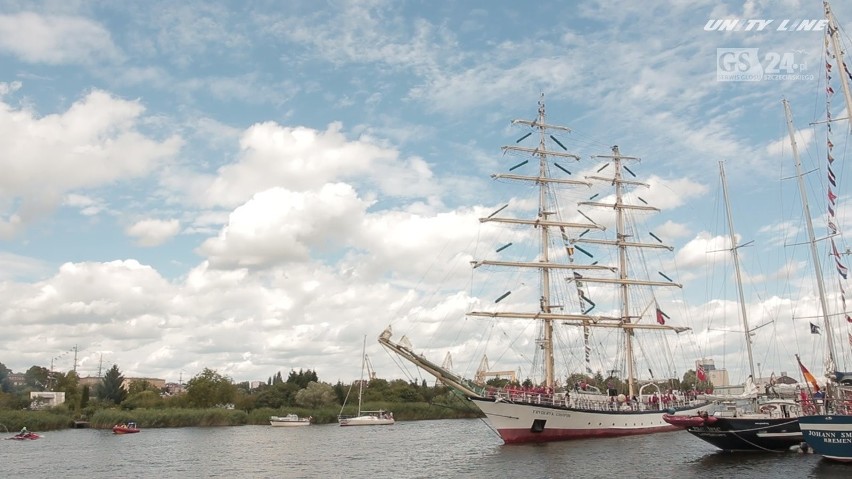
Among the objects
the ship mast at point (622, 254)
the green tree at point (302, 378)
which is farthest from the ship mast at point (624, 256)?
the green tree at point (302, 378)

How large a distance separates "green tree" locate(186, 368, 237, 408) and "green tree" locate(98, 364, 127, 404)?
46.7 feet

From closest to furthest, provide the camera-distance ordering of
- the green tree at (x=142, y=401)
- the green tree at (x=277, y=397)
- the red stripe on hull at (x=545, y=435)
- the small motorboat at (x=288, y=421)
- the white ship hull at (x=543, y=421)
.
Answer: the white ship hull at (x=543, y=421) → the red stripe on hull at (x=545, y=435) → the small motorboat at (x=288, y=421) → the green tree at (x=142, y=401) → the green tree at (x=277, y=397)

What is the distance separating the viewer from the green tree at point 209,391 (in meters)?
141

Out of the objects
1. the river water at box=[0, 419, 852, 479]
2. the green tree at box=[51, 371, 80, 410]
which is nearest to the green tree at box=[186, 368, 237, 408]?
the green tree at box=[51, 371, 80, 410]

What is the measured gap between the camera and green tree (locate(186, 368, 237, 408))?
14075cm

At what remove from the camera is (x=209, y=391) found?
141 m

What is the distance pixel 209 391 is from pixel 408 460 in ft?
320

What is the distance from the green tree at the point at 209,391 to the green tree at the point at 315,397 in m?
15.5

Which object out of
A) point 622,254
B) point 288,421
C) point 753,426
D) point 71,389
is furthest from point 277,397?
point 753,426

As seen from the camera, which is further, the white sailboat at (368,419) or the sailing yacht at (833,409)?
the white sailboat at (368,419)

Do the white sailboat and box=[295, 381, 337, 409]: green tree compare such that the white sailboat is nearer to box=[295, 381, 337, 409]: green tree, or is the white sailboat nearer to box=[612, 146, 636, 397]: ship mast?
box=[295, 381, 337, 409]: green tree

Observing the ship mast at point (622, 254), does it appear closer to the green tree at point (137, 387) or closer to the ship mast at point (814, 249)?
the ship mast at point (814, 249)

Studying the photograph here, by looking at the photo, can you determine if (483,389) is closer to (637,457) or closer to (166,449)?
(637,457)

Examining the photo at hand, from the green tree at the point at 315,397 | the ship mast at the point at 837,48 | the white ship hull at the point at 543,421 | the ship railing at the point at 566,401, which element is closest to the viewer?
the ship mast at the point at 837,48
